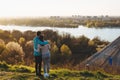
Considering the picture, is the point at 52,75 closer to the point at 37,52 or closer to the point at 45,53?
the point at 45,53

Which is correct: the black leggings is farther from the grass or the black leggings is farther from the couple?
the grass

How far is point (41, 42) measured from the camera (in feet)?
39.2

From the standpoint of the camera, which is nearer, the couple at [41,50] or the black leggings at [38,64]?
the couple at [41,50]

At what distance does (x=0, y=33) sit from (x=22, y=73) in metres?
61.7

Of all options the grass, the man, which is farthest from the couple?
the grass

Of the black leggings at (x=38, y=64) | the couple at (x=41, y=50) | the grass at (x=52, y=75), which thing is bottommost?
the grass at (x=52, y=75)

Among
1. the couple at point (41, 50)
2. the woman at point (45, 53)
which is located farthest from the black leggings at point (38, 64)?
the woman at point (45, 53)

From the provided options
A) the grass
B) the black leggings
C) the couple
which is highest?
the couple

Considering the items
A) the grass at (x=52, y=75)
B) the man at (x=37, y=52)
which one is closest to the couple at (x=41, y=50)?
the man at (x=37, y=52)

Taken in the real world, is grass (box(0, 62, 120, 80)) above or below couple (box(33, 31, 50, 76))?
below

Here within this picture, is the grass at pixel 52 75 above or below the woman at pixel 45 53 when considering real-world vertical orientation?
below

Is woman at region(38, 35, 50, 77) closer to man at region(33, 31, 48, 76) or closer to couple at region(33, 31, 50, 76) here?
couple at region(33, 31, 50, 76)

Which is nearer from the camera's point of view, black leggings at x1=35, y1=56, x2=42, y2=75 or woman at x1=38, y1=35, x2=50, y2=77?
woman at x1=38, y1=35, x2=50, y2=77

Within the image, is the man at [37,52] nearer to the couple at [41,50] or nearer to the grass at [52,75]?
the couple at [41,50]
